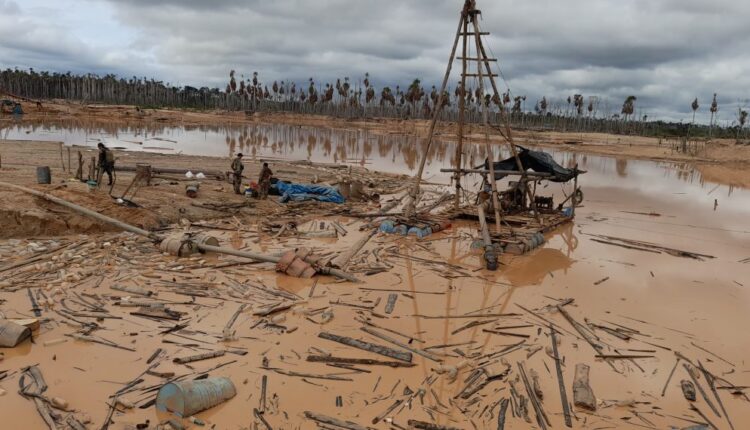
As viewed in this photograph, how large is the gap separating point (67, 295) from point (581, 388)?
702cm

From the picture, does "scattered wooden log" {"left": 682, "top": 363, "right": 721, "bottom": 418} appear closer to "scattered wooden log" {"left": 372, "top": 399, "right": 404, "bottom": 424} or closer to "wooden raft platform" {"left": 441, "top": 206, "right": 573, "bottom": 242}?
"scattered wooden log" {"left": 372, "top": 399, "right": 404, "bottom": 424}

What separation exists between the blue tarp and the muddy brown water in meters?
2.71

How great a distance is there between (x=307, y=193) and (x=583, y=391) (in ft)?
A: 40.0

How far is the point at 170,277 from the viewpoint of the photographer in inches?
328

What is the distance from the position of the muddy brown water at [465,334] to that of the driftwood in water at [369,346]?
0.48ft

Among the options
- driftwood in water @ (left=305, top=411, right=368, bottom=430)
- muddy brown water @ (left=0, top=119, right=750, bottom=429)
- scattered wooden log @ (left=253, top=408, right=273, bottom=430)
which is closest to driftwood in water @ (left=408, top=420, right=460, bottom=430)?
muddy brown water @ (left=0, top=119, right=750, bottom=429)

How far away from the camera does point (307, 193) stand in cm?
1642

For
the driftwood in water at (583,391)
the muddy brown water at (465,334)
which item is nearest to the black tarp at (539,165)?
the muddy brown water at (465,334)

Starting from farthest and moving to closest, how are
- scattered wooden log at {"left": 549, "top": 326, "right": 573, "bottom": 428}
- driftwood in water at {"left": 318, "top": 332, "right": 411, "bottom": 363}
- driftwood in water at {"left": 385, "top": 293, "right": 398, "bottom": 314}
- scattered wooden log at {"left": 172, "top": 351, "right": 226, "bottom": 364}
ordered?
1. driftwood in water at {"left": 385, "top": 293, "right": 398, "bottom": 314}
2. driftwood in water at {"left": 318, "top": 332, "right": 411, "bottom": 363}
3. scattered wooden log at {"left": 172, "top": 351, "right": 226, "bottom": 364}
4. scattered wooden log at {"left": 549, "top": 326, "right": 573, "bottom": 428}

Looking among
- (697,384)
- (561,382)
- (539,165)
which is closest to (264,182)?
(539,165)

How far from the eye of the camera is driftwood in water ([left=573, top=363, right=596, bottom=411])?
17.1ft

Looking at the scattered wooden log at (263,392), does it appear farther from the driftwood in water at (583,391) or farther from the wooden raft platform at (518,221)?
the wooden raft platform at (518,221)

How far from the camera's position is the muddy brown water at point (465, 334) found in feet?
16.4

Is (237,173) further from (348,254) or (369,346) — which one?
(369,346)
